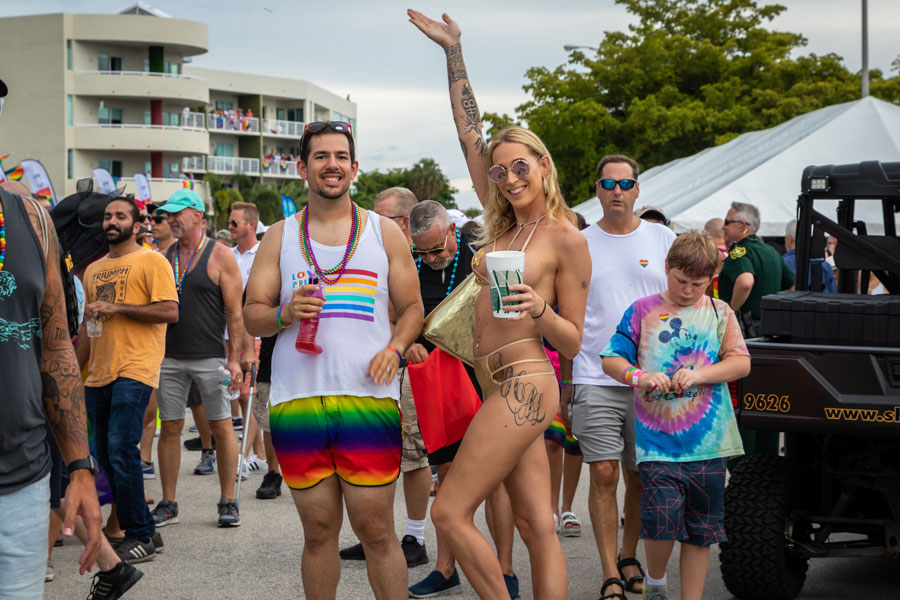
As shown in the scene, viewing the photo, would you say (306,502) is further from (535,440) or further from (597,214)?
(597,214)

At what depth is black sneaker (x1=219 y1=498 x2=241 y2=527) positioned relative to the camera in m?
7.58

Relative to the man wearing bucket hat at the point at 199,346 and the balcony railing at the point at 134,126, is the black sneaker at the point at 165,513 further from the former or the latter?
the balcony railing at the point at 134,126

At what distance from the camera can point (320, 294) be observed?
419 centimetres

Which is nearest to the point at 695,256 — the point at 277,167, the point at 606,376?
the point at 606,376

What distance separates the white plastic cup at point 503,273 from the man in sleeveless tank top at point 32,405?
1481 mm

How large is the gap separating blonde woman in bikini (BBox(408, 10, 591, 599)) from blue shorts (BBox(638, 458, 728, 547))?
0.75 m

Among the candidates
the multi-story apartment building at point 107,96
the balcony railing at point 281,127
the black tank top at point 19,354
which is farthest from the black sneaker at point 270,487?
the balcony railing at point 281,127

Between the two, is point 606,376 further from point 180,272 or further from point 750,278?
point 180,272

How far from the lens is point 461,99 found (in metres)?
5.37

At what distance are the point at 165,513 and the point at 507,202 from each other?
4.12 meters

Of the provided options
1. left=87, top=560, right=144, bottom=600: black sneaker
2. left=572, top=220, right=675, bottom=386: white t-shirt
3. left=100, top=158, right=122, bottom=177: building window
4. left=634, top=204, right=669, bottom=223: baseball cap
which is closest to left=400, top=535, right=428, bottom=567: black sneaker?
left=572, top=220, right=675, bottom=386: white t-shirt

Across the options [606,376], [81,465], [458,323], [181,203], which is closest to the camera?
[81,465]

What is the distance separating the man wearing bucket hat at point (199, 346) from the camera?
25.0 feet

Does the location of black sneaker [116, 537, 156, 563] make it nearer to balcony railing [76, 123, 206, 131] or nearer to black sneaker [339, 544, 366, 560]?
black sneaker [339, 544, 366, 560]
